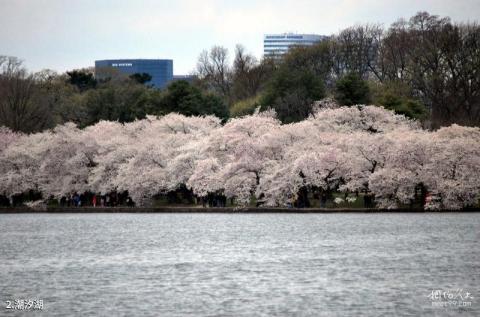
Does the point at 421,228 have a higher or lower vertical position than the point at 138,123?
lower

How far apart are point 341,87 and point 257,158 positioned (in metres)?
16.2

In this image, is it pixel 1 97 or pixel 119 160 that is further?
pixel 1 97

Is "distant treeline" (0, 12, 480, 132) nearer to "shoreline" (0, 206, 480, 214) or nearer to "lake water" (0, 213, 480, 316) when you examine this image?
"shoreline" (0, 206, 480, 214)

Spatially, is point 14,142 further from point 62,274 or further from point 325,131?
point 62,274

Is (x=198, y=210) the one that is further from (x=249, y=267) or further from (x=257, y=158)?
(x=249, y=267)

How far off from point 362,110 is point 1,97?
39436 mm

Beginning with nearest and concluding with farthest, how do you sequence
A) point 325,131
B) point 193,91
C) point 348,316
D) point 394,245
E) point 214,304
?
point 348,316 < point 214,304 < point 394,245 < point 325,131 < point 193,91

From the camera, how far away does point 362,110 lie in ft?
274

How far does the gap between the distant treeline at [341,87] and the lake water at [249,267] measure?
31865 millimetres

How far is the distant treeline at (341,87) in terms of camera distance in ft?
310

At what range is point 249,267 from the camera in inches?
1499

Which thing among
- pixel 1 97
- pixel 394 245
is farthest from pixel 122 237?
pixel 1 97

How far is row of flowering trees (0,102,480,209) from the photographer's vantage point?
70.6 meters

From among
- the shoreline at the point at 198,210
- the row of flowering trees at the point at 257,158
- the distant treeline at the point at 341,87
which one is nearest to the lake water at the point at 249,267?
the row of flowering trees at the point at 257,158
